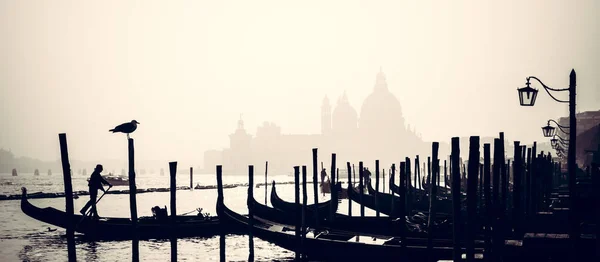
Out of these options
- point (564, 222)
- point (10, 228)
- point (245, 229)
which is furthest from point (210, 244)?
point (564, 222)

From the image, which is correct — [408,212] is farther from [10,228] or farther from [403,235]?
[10,228]

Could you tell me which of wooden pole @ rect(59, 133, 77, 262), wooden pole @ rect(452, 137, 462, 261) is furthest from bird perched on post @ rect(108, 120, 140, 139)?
wooden pole @ rect(452, 137, 462, 261)

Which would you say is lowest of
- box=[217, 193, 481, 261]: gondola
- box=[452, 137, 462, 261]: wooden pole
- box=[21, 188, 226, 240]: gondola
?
box=[21, 188, 226, 240]: gondola

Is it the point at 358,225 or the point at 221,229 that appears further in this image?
A: the point at 358,225

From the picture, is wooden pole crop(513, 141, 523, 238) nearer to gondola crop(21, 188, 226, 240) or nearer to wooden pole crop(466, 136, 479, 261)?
wooden pole crop(466, 136, 479, 261)

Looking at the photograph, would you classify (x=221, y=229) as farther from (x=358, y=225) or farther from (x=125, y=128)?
(x=358, y=225)

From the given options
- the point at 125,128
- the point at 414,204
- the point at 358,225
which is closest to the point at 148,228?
the point at 125,128

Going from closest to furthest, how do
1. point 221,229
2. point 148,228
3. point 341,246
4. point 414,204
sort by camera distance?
point 341,246 → point 221,229 → point 148,228 → point 414,204

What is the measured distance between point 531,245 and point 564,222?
4413 mm

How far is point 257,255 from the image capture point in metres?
21.5

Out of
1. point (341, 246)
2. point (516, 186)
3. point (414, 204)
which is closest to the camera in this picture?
point (516, 186)

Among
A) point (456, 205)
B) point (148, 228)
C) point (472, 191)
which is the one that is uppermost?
point (472, 191)

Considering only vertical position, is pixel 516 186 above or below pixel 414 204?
above

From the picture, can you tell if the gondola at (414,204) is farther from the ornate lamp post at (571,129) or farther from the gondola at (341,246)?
the ornate lamp post at (571,129)
